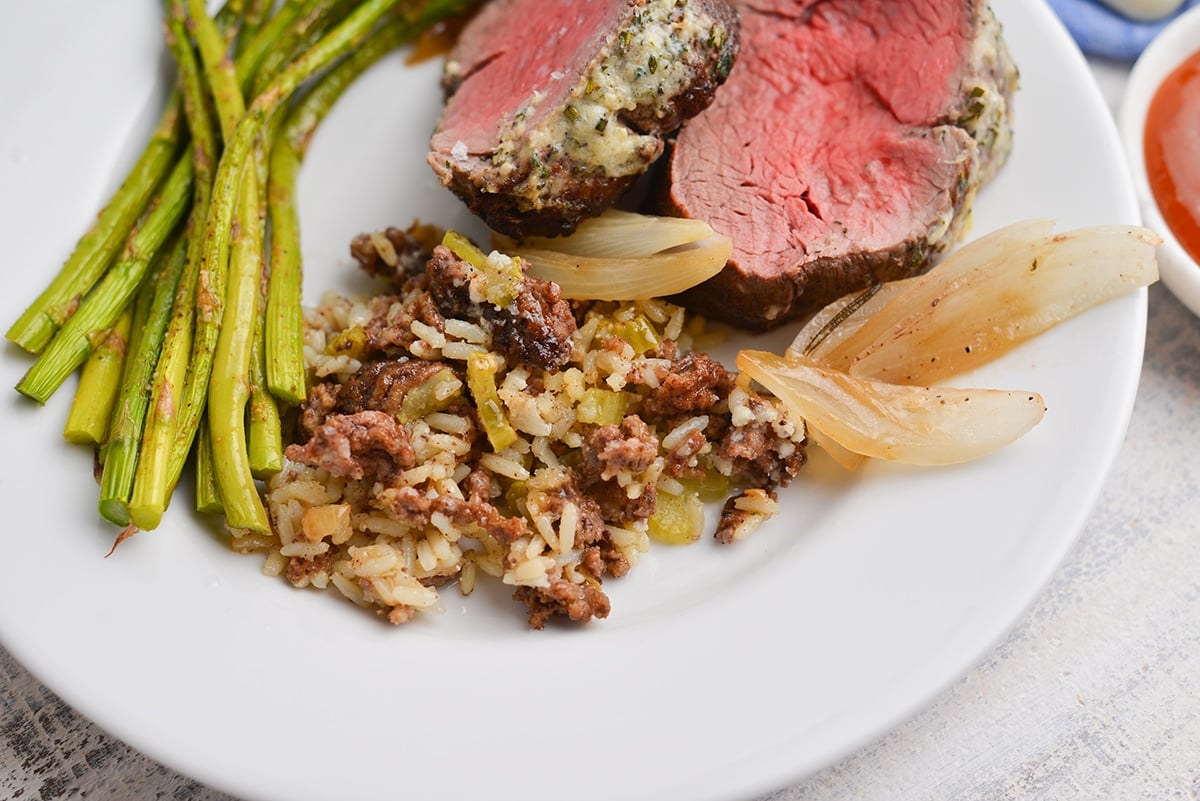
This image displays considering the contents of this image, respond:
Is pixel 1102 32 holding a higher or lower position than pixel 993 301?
lower

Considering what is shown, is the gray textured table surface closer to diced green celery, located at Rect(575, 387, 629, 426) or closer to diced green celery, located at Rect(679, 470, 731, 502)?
diced green celery, located at Rect(679, 470, 731, 502)

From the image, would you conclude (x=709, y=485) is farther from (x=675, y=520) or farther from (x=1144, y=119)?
(x=1144, y=119)

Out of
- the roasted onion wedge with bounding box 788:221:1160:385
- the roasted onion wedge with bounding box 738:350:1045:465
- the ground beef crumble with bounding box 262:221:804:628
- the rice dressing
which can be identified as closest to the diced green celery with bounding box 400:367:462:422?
the ground beef crumble with bounding box 262:221:804:628

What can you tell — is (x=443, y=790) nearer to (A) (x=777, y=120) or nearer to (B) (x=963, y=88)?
(A) (x=777, y=120)

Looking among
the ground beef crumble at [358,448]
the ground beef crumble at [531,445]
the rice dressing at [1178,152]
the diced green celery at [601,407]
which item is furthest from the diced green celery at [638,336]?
the rice dressing at [1178,152]

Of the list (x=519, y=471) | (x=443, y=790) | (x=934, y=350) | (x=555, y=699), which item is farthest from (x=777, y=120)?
(x=443, y=790)

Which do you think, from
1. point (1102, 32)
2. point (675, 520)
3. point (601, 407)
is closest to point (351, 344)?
point (601, 407)
